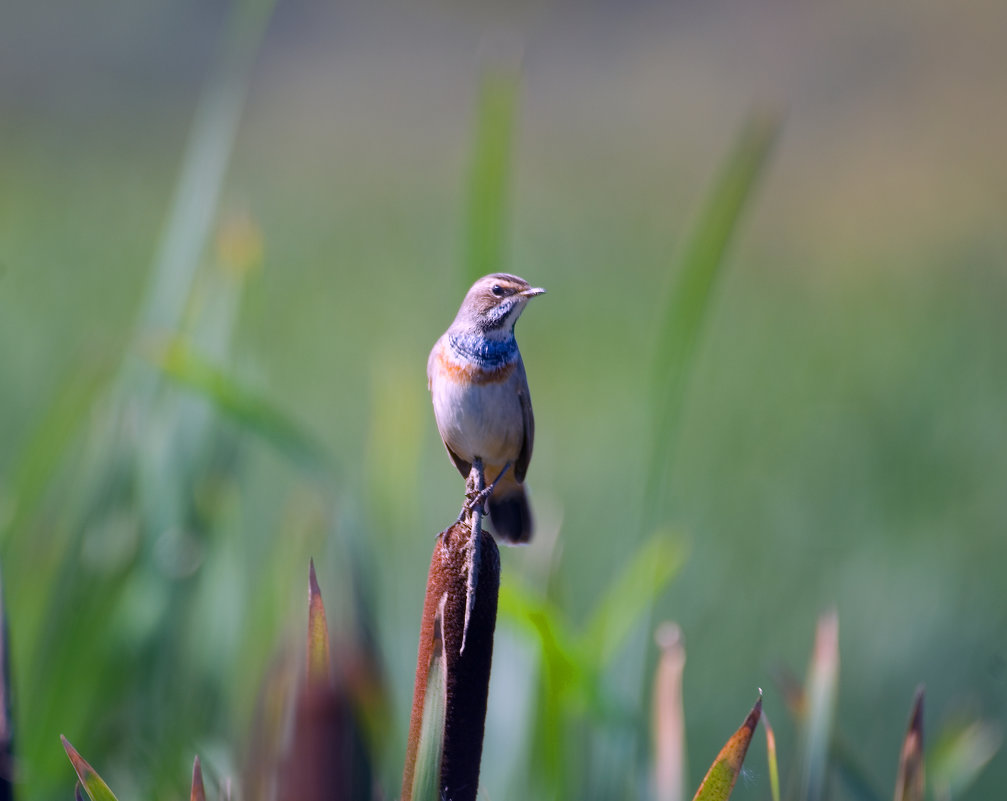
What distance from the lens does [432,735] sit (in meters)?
0.68

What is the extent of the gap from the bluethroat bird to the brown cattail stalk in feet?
0.93

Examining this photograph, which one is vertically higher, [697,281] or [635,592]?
[697,281]

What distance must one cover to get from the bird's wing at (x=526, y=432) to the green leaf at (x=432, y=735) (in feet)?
1.17

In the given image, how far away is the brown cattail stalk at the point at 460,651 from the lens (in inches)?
27.3

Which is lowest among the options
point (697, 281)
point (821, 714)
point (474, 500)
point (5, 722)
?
point (5, 722)

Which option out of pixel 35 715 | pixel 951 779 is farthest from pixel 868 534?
pixel 35 715

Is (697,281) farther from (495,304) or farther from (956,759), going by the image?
(956,759)

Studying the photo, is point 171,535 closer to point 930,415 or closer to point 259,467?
point 259,467

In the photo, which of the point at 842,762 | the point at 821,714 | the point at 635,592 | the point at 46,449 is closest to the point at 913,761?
the point at 821,714

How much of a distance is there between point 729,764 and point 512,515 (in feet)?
1.47

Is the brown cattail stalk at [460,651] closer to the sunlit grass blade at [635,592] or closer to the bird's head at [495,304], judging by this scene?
the bird's head at [495,304]

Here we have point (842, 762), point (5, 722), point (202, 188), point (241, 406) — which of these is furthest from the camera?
point (202, 188)

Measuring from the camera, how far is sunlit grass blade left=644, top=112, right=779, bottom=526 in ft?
3.60

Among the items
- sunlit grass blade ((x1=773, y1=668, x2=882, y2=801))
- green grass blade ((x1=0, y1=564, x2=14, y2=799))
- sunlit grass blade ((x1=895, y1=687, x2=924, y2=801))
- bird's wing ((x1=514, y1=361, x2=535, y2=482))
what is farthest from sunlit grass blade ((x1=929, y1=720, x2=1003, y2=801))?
green grass blade ((x1=0, y1=564, x2=14, y2=799))
